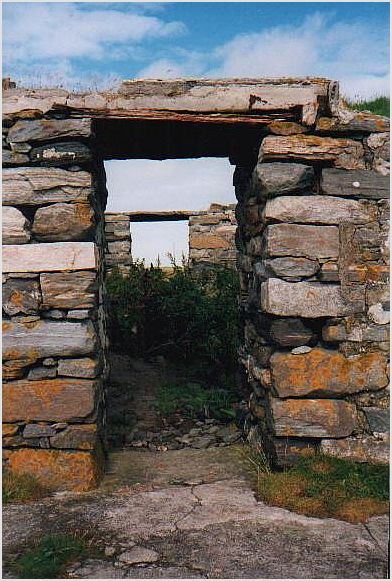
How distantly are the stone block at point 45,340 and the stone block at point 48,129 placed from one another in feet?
4.11

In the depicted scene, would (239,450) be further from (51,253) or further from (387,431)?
(51,253)

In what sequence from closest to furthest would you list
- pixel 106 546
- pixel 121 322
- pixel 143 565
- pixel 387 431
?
pixel 143 565, pixel 106 546, pixel 387 431, pixel 121 322

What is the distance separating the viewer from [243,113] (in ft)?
12.7

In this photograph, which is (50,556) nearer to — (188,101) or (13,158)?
(13,158)

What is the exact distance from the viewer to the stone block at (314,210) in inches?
149

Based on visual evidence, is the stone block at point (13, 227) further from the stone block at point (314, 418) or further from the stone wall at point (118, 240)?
the stone wall at point (118, 240)

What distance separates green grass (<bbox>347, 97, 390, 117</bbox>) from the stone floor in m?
4.61

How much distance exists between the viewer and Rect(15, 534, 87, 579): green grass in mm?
2582

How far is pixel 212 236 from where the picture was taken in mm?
9836

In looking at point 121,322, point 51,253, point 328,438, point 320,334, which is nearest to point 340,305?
point 320,334

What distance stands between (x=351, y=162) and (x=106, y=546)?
9.35 feet

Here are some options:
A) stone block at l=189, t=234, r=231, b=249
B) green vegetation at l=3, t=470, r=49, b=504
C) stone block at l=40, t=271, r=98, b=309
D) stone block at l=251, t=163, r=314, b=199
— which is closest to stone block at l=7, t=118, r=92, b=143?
stone block at l=40, t=271, r=98, b=309

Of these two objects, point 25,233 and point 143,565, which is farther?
point 25,233

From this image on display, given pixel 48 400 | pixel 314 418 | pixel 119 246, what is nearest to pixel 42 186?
pixel 48 400
